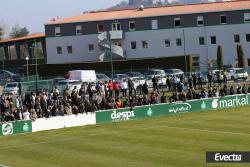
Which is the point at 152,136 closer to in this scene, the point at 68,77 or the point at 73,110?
the point at 73,110

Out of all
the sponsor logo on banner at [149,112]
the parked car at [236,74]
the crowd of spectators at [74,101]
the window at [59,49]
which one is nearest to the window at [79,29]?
the window at [59,49]

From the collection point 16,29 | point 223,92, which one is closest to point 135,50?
point 223,92

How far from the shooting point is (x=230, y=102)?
146 feet

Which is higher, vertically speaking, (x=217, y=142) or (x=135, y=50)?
(x=135, y=50)

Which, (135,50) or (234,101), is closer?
(234,101)

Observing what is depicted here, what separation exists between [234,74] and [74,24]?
105ft

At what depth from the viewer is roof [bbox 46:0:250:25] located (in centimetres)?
8062

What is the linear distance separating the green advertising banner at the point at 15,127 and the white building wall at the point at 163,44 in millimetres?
44469

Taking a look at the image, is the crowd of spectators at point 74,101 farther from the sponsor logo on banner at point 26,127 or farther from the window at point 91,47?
the window at point 91,47

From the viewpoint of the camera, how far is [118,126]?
3612 centimetres

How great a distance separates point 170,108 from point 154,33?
42.7 m

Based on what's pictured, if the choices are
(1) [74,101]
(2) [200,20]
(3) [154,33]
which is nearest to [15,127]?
(1) [74,101]

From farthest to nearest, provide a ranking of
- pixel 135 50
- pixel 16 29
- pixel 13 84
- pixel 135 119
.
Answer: pixel 16 29, pixel 135 50, pixel 13 84, pixel 135 119

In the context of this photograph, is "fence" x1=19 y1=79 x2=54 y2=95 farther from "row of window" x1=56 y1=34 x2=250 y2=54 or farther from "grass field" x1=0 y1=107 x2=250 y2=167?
"row of window" x1=56 y1=34 x2=250 y2=54
